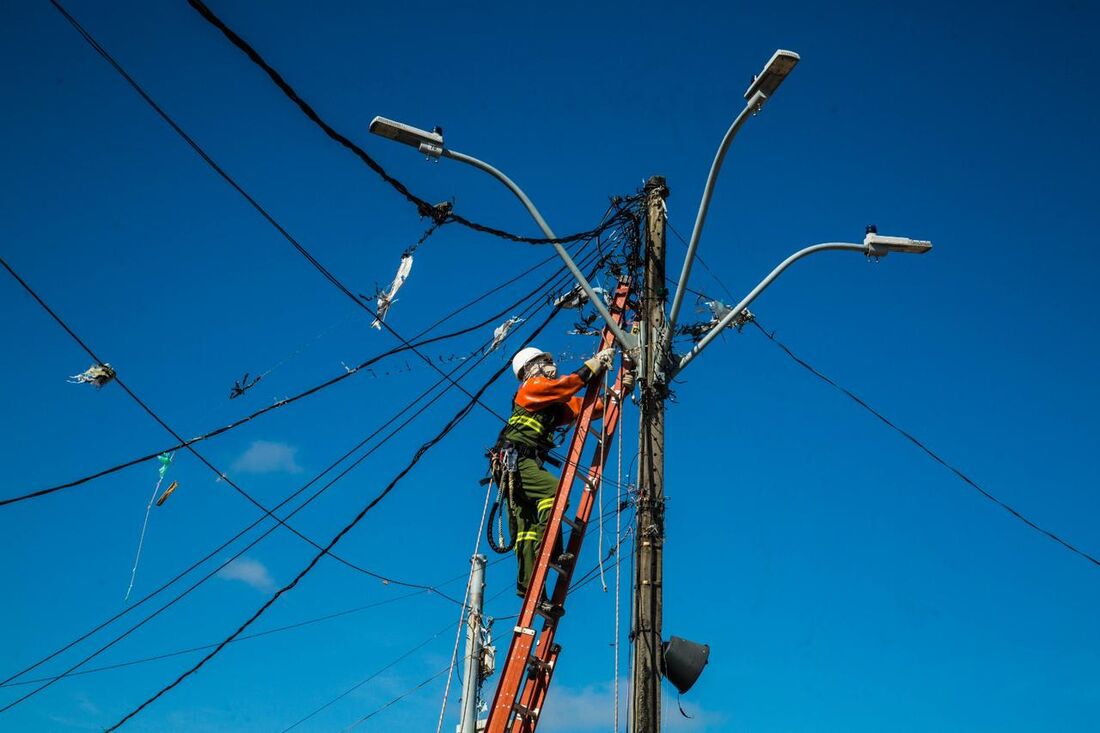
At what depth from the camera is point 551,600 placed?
8727mm

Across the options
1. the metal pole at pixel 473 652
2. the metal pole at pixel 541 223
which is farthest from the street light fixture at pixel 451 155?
the metal pole at pixel 473 652

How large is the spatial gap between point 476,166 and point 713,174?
1763 millimetres

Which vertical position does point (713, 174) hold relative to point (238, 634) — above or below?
above

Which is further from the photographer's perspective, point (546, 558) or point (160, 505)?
point (160, 505)

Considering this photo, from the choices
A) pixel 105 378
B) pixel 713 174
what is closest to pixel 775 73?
pixel 713 174

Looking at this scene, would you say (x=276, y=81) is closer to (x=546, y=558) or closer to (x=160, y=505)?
(x=546, y=558)

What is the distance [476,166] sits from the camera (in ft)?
25.4

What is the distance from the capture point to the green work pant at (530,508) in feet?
29.9

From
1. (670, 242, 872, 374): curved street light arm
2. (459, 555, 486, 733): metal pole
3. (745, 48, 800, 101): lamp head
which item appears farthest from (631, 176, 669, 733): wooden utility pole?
(459, 555, 486, 733): metal pole

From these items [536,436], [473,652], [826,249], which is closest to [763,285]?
[826,249]

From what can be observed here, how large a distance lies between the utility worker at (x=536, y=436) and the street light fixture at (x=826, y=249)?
859mm

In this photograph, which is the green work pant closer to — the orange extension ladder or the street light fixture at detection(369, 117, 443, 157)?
the orange extension ladder

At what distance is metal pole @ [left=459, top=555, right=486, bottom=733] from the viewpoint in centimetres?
1127

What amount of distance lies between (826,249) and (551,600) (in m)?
3.69
